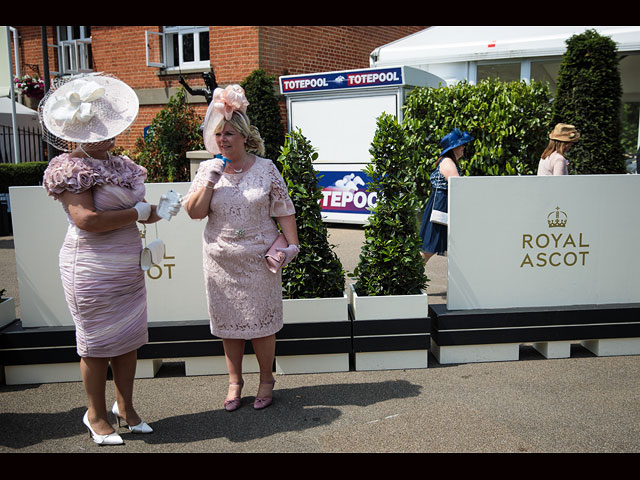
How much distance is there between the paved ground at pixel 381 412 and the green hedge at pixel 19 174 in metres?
9.21

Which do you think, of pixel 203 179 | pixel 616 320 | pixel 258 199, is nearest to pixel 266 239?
pixel 258 199

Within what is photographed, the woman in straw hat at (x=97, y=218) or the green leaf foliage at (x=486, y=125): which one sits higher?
the green leaf foliage at (x=486, y=125)

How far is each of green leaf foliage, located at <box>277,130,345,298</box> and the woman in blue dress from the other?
1.75 metres

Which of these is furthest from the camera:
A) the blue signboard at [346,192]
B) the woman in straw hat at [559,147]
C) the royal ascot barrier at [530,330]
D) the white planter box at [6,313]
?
the blue signboard at [346,192]

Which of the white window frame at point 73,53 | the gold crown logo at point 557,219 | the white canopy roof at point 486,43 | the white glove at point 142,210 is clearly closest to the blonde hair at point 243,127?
the white glove at point 142,210

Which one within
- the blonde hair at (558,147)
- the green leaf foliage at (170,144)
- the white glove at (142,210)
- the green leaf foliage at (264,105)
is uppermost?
the green leaf foliage at (264,105)

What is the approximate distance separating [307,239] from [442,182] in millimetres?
2078

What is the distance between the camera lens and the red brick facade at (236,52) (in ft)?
40.3

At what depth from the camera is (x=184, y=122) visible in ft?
33.8

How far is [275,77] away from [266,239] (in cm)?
925

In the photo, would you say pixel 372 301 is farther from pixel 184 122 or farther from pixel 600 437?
pixel 184 122

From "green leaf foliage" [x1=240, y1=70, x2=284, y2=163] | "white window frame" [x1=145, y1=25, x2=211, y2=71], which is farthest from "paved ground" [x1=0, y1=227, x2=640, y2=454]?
"white window frame" [x1=145, y1=25, x2=211, y2=71]

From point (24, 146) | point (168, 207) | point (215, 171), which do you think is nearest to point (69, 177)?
point (168, 207)

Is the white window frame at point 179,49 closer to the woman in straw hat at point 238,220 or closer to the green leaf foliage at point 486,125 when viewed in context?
the green leaf foliage at point 486,125
